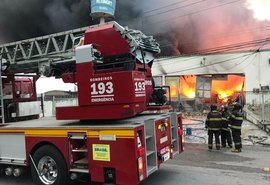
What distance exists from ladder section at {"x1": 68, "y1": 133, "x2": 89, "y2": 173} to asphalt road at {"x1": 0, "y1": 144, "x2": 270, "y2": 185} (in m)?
0.96

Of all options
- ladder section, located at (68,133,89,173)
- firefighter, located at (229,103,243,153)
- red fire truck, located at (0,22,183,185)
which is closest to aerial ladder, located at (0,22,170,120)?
red fire truck, located at (0,22,183,185)

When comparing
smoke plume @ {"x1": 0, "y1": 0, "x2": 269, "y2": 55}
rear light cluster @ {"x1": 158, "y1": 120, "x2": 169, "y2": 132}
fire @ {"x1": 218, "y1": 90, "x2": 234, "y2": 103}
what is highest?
smoke plume @ {"x1": 0, "y1": 0, "x2": 269, "y2": 55}

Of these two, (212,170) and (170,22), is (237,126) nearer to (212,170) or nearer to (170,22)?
(212,170)

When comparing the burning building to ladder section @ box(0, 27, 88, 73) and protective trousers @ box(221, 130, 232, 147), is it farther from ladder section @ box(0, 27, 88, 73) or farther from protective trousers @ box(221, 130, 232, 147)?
ladder section @ box(0, 27, 88, 73)

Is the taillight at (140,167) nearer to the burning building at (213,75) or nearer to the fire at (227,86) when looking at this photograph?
the burning building at (213,75)

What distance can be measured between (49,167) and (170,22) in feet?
81.6

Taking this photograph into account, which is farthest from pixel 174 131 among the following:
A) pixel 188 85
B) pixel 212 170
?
pixel 188 85

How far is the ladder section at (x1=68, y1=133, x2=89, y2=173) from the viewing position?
536cm

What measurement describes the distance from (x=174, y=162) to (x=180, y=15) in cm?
2251

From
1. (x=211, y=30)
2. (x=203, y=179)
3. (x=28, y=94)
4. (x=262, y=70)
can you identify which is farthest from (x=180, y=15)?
(x=203, y=179)

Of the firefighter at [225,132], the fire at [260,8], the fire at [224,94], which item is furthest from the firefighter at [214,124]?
the fire at [260,8]

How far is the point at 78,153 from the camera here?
18.1 feet

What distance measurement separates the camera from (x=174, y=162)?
26.1 ft

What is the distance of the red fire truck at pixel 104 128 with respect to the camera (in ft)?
16.4
